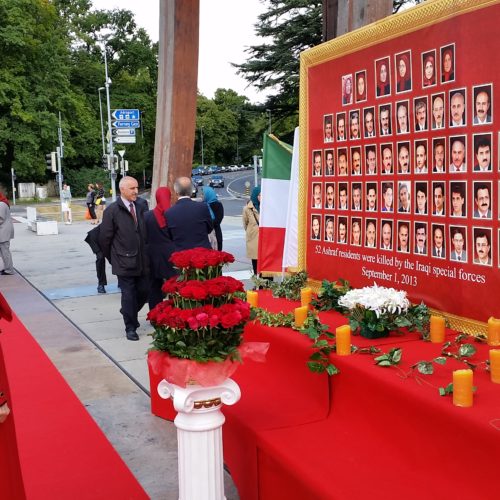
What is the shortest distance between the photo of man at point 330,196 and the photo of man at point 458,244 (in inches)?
52.7

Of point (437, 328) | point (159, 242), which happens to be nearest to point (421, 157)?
point (437, 328)

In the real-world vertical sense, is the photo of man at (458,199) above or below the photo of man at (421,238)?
above

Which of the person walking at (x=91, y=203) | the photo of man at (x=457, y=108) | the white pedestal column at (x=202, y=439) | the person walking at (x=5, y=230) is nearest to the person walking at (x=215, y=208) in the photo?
the person walking at (x=5, y=230)

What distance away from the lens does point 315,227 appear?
533cm

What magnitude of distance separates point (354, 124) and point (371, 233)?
2.51 ft

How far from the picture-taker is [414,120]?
4.06 meters

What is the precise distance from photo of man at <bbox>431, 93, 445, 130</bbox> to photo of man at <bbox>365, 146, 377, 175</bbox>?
0.63m

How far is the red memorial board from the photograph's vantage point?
360 cm

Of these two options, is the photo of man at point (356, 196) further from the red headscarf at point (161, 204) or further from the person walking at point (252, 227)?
the person walking at point (252, 227)

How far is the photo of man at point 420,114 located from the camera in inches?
156

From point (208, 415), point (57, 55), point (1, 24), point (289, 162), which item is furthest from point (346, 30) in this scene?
point (57, 55)

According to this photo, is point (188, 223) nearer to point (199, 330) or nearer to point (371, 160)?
point (371, 160)

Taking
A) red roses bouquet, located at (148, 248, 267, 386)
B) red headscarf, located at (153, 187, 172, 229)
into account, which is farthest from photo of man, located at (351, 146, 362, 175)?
red headscarf, located at (153, 187, 172, 229)

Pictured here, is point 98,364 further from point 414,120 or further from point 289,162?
point 414,120
